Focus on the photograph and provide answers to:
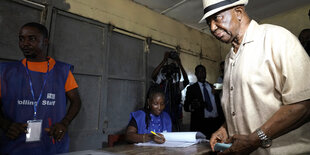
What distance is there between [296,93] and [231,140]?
1.28ft

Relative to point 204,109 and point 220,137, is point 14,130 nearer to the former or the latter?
point 220,137

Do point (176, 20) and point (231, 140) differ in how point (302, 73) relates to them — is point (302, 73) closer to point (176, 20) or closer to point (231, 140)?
point (231, 140)

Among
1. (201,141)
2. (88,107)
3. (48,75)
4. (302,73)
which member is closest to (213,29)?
(302,73)

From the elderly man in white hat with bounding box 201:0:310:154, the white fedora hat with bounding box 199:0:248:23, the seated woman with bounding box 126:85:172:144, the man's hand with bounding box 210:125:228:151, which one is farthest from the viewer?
the seated woman with bounding box 126:85:172:144

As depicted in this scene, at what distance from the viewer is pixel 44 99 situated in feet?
5.19

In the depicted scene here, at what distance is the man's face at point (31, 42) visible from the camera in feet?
5.22

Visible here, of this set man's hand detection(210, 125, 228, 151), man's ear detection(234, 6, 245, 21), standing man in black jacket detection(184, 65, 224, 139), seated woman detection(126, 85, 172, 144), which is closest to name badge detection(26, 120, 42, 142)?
seated woman detection(126, 85, 172, 144)

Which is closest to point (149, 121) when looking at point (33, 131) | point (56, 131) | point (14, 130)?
point (56, 131)

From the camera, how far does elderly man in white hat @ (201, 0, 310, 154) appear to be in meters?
0.78

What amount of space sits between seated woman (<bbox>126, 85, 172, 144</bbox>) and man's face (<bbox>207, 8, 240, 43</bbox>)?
3.57ft

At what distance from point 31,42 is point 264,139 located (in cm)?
199

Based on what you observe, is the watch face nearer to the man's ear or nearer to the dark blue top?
the man's ear

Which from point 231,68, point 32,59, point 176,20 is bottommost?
point 231,68

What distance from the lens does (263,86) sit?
88cm
